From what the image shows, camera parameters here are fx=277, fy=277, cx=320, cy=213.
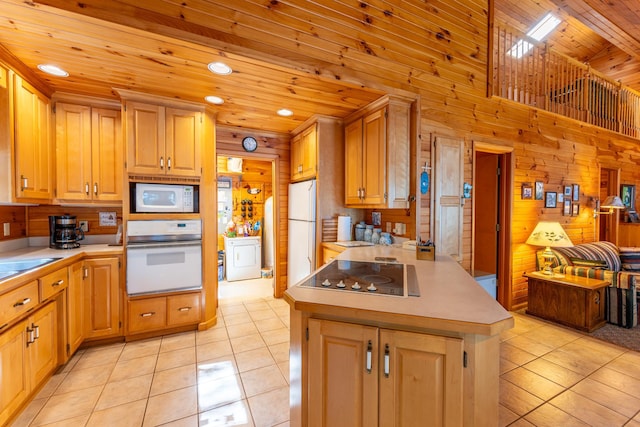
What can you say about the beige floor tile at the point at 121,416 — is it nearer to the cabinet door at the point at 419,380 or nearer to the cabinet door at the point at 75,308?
the cabinet door at the point at 75,308

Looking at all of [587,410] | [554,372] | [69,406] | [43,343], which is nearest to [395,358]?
[587,410]

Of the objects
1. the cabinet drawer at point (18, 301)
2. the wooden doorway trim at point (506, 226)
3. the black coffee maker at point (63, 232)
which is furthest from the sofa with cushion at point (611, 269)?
the black coffee maker at point (63, 232)

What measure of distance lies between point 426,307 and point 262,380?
1.60 metres

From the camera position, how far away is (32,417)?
1.76 m

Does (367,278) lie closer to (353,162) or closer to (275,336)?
(275,336)

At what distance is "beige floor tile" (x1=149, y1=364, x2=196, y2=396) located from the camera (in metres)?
2.05

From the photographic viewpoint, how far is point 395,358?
3.82ft

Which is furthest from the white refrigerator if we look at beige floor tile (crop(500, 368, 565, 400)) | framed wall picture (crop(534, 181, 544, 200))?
framed wall picture (crop(534, 181, 544, 200))

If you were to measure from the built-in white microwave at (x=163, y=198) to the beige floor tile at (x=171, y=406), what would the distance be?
165 centimetres

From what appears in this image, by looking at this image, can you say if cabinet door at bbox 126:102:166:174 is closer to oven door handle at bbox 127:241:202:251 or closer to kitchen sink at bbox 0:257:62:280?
oven door handle at bbox 127:241:202:251

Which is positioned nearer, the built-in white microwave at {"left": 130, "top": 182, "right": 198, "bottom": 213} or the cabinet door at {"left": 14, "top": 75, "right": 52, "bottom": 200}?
the cabinet door at {"left": 14, "top": 75, "right": 52, "bottom": 200}

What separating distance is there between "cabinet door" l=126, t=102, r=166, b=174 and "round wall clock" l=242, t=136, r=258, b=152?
118 centimetres

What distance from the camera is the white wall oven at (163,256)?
8.80ft

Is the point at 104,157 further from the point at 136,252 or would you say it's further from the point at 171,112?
the point at 136,252
